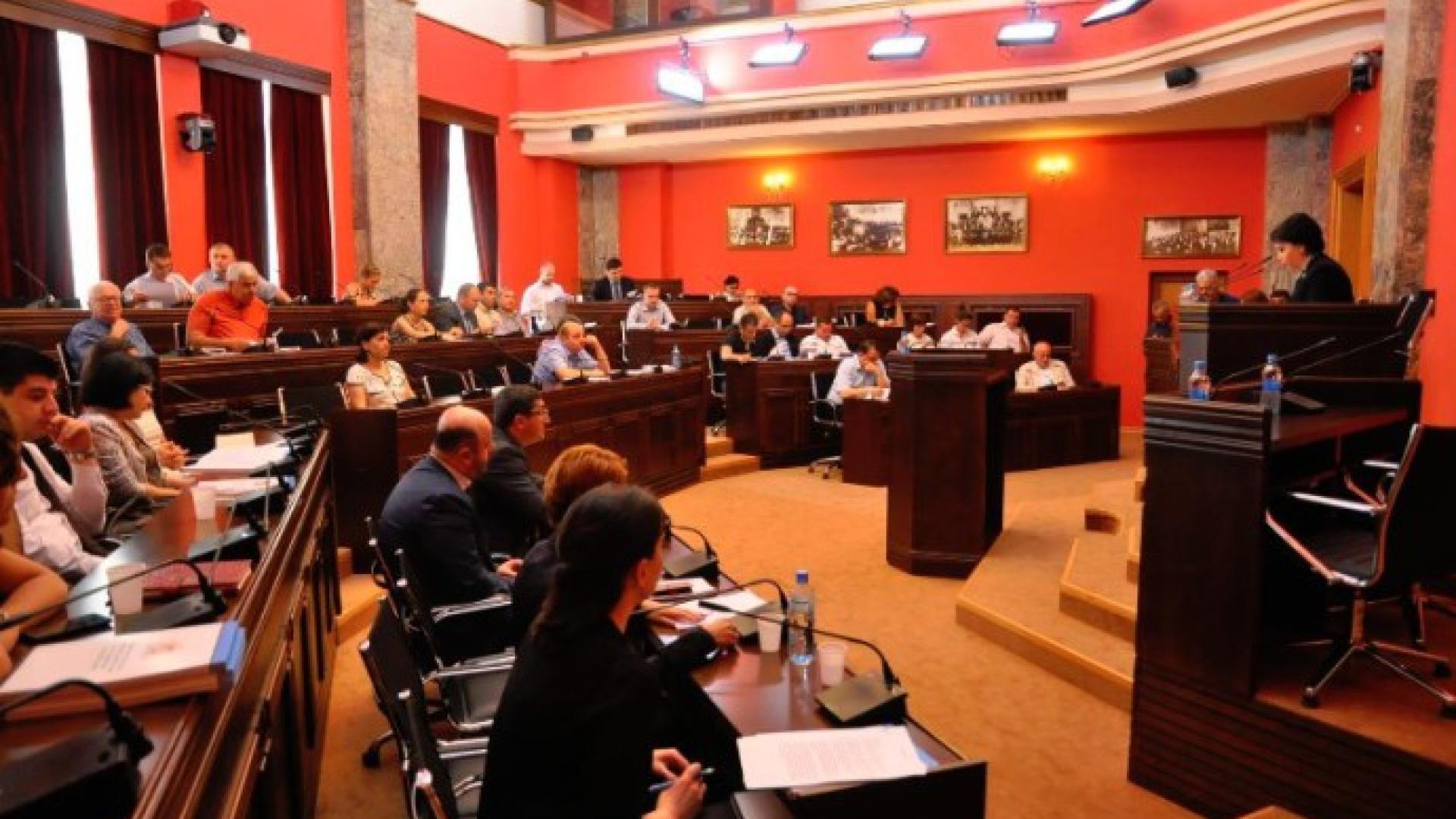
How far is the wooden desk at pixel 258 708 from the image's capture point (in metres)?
1.45

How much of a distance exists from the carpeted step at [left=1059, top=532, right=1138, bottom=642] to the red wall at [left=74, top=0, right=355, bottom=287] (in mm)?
8534

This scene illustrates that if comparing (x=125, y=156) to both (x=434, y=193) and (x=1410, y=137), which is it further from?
(x=1410, y=137)

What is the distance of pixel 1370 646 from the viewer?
3.16 m

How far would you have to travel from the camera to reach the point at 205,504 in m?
3.12

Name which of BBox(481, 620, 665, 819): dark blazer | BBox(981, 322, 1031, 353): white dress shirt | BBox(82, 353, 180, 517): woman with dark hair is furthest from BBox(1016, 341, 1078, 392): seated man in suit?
BBox(481, 620, 665, 819): dark blazer

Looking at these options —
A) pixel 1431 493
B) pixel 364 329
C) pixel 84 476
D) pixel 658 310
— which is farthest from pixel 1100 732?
pixel 658 310

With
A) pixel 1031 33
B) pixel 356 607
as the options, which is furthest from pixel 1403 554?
pixel 1031 33

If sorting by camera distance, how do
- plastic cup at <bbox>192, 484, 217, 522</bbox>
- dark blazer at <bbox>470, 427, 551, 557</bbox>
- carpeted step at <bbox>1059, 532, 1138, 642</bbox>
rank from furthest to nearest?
carpeted step at <bbox>1059, 532, 1138, 642</bbox>
dark blazer at <bbox>470, 427, 551, 557</bbox>
plastic cup at <bbox>192, 484, 217, 522</bbox>

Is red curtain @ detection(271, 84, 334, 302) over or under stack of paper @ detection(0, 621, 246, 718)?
over

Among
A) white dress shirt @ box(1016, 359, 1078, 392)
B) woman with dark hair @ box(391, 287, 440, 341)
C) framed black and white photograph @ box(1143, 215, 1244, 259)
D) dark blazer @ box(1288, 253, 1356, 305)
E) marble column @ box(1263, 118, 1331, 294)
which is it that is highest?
marble column @ box(1263, 118, 1331, 294)

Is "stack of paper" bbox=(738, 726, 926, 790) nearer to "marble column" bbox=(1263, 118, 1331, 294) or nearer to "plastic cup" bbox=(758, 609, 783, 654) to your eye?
"plastic cup" bbox=(758, 609, 783, 654)

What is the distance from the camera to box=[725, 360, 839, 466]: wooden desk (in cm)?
929

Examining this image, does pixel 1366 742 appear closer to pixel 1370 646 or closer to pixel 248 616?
pixel 1370 646

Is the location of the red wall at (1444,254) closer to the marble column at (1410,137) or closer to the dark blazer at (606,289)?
the marble column at (1410,137)
